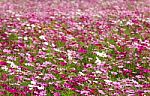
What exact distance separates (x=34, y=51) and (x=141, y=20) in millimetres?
6303

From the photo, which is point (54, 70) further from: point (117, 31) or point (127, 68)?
point (117, 31)

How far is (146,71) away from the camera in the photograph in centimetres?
862

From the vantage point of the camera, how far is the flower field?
7324mm

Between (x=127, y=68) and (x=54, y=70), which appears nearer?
(x=54, y=70)

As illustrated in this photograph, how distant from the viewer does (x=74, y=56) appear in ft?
31.9

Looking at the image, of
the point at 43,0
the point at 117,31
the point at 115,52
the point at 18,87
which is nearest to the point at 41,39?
the point at 115,52

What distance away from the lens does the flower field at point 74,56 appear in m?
7.32

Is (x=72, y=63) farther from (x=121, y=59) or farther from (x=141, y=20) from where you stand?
(x=141, y=20)

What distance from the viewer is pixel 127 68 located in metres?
9.13

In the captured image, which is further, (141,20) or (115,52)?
(141,20)

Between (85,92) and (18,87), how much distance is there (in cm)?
117

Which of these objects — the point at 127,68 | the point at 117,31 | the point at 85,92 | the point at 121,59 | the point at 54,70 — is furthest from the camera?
the point at 117,31

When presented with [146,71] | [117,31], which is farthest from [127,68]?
[117,31]

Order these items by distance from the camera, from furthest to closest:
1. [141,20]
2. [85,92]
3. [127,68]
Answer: [141,20]
[127,68]
[85,92]
